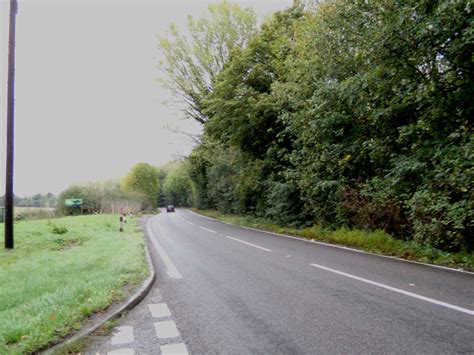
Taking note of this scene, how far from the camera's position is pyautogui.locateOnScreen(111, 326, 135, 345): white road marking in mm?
4062

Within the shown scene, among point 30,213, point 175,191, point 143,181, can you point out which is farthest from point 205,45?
point 175,191

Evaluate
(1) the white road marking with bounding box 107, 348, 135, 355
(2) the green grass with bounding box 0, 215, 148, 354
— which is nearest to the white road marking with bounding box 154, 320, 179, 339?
(1) the white road marking with bounding box 107, 348, 135, 355

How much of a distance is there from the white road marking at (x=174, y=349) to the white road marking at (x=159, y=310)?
107 cm

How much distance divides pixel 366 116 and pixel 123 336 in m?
10.7

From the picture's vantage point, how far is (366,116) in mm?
12391

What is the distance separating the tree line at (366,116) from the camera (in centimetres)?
869

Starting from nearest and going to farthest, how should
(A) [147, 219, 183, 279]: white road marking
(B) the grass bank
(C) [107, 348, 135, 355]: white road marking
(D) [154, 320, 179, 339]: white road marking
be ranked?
(C) [107, 348, 135, 355]: white road marking → (D) [154, 320, 179, 339]: white road marking → (A) [147, 219, 183, 279]: white road marking → (B) the grass bank

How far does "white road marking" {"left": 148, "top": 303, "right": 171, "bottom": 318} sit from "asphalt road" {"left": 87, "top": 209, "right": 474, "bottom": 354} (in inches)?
3.4

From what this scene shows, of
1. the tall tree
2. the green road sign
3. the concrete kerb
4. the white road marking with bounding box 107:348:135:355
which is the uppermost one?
the tall tree

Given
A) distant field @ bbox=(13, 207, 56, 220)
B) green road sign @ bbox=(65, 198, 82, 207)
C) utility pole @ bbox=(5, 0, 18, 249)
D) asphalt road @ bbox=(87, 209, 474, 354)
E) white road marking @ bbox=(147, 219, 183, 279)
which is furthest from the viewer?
green road sign @ bbox=(65, 198, 82, 207)

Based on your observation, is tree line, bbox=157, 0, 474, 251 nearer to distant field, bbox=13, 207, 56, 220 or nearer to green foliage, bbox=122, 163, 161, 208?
distant field, bbox=13, 207, 56, 220

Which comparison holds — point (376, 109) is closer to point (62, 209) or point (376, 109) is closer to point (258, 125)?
point (258, 125)

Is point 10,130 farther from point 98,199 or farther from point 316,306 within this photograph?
point 98,199

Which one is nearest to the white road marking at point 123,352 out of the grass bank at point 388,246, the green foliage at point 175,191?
the grass bank at point 388,246
